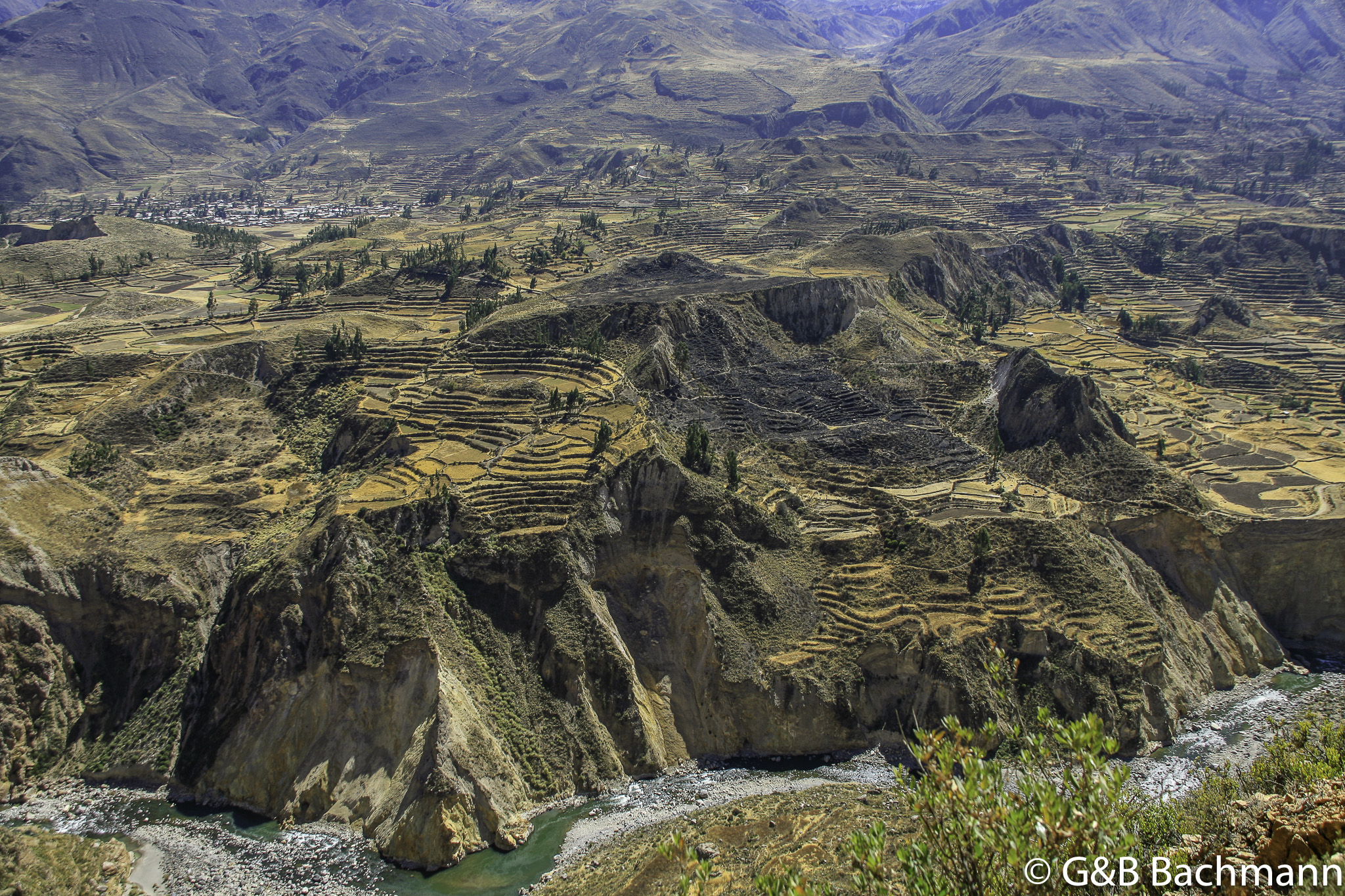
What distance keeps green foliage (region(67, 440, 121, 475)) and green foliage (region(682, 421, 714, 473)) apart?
38588 mm

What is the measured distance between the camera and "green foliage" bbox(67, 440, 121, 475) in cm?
5672

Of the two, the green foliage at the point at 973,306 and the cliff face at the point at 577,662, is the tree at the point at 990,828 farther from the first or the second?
the green foliage at the point at 973,306

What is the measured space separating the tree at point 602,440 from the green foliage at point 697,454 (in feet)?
20.4

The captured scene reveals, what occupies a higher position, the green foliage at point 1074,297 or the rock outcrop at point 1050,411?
the green foliage at point 1074,297

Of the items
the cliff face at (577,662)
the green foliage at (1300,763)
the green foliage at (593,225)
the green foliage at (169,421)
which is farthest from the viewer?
the green foliage at (593,225)

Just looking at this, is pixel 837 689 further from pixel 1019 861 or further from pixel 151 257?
pixel 151 257

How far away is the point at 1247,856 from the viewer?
20.2 m

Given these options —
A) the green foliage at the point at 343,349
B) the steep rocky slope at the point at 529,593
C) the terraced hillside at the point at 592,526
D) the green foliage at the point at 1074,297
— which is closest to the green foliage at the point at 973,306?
the terraced hillside at the point at 592,526

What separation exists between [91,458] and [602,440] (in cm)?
3453

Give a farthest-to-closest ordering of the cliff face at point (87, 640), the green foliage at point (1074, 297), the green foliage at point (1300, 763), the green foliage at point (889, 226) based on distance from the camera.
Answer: the green foliage at point (889, 226)
the green foliage at point (1074, 297)
the cliff face at point (87, 640)
the green foliage at point (1300, 763)

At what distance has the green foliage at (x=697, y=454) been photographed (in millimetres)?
59031

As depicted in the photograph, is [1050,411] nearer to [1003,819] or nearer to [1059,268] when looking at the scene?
[1003,819]

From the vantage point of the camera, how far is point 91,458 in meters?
57.8

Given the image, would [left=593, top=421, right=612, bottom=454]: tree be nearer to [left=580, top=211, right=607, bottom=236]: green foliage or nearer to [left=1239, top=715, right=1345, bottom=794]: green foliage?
[left=1239, top=715, right=1345, bottom=794]: green foliage
